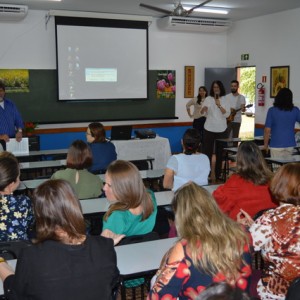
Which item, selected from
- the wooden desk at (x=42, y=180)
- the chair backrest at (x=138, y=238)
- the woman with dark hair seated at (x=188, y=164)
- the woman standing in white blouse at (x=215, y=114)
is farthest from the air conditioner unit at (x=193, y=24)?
the chair backrest at (x=138, y=238)

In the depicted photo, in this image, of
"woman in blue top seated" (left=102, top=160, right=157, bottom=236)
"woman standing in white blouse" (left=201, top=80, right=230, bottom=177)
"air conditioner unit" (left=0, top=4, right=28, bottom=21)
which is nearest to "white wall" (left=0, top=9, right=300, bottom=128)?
"air conditioner unit" (left=0, top=4, right=28, bottom=21)

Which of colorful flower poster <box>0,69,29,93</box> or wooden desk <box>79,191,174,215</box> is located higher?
colorful flower poster <box>0,69,29,93</box>

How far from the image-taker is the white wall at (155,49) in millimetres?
8016

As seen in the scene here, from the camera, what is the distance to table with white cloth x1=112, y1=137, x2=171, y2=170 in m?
7.04

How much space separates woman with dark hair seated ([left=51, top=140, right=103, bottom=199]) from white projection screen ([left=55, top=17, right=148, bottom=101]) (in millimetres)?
5006

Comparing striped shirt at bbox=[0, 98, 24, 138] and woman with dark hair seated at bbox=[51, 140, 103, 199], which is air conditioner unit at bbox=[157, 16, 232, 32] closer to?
striped shirt at bbox=[0, 98, 24, 138]

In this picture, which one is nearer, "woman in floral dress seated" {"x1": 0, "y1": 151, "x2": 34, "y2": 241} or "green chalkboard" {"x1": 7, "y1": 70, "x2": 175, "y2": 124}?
"woman in floral dress seated" {"x1": 0, "y1": 151, "x2": 34, "y2": 241}

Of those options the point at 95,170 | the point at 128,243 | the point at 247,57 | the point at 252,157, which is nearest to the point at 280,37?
the point at 247,57

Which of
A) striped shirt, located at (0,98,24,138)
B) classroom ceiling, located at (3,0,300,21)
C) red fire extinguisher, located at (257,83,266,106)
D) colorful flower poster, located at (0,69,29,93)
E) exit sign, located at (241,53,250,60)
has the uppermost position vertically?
classroom ceiling, located at (3,0,300,21)

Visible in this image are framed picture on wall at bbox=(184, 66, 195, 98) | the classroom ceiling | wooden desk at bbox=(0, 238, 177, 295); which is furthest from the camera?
framed picture on wall at bbox=(184, 66, 195, 98)

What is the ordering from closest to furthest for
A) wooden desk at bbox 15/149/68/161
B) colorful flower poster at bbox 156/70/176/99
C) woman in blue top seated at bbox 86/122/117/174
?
1. woman in blue top seated at bbox 86/122/117/174
2. wooden desk at bbox 15/149/68/161
3. colorful flower poster at bbox 156/70/176/99

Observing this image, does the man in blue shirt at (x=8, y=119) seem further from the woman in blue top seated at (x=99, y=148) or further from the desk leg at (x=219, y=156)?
the desk leg at (x=219, y=156)

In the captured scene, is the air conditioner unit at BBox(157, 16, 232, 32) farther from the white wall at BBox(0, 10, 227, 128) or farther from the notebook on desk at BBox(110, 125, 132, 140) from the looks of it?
the notebook on desk at BBox(110, 125, 132, 140)

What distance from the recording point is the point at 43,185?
71.3 inches
